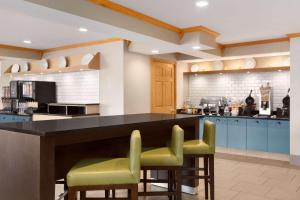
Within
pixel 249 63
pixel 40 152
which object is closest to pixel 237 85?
pixel 249 63

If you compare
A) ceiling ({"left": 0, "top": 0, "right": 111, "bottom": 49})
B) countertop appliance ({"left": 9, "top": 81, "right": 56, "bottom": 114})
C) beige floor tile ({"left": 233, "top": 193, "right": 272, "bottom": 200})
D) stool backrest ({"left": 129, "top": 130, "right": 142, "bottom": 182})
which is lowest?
beige floor tile ({"left": 233, "top": 193, "right": 272, "bottom": 200})

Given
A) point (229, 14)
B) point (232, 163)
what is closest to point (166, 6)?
point (229, 14)

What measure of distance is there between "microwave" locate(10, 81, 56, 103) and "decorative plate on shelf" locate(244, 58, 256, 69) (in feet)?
15.3

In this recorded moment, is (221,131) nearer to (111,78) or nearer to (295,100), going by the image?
(295,100)

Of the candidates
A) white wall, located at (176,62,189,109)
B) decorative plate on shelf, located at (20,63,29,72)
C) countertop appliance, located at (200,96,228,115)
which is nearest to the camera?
countertop appliance, located at (200,96,228,115)

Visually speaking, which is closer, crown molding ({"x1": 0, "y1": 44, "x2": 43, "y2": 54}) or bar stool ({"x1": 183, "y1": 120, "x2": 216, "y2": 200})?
bar stool ({"x1": 183, "y1": 120, "x2": 216, "y2": 200})

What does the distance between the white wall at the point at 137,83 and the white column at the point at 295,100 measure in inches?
112

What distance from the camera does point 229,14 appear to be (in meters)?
3.93

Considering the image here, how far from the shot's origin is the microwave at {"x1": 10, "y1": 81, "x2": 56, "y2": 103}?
666 centimetres

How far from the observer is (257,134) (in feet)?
19.0

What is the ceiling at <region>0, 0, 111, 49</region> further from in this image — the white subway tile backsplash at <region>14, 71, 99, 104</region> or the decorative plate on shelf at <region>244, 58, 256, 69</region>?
the decorative plate on shelf at <region>244, 58, 256, 69</region>

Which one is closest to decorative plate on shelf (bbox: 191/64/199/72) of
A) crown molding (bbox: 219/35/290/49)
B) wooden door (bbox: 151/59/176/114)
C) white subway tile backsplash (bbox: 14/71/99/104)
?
wooden door (bbox: 151/59/176/114)

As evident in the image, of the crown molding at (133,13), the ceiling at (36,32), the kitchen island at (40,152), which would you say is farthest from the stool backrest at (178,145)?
the ceiling at (36,32)

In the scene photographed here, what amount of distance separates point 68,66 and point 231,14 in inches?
154
